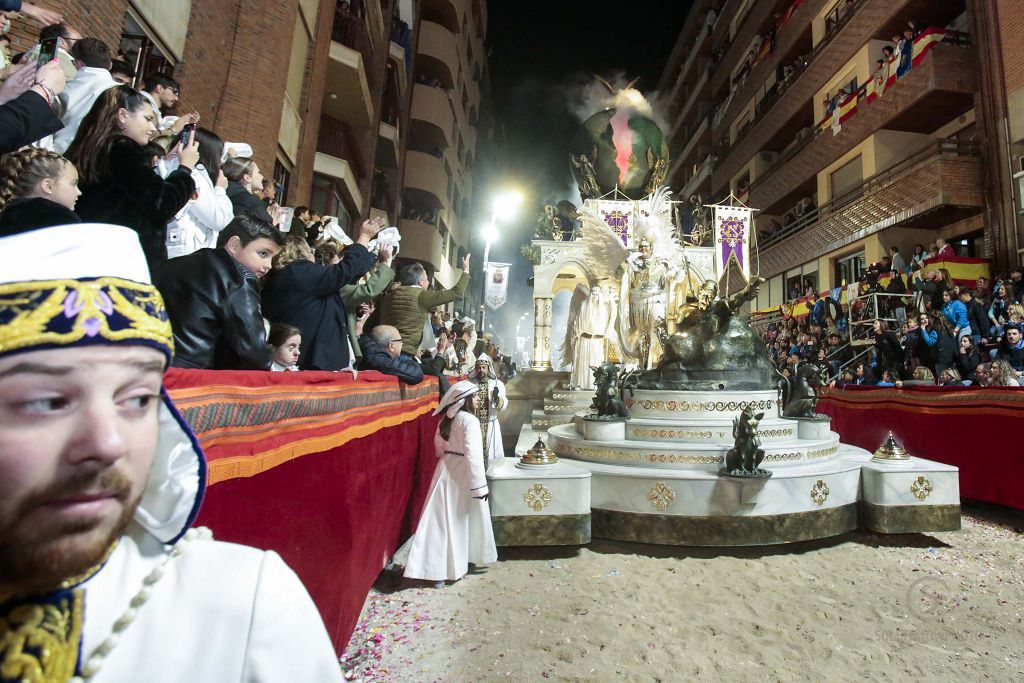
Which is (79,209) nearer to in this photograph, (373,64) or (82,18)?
(82,18)

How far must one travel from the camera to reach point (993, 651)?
296 cm

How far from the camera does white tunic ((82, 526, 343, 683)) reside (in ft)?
2.56

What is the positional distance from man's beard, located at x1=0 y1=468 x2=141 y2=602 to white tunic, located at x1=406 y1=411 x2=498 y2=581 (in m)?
3.52

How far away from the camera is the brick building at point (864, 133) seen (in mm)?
12852

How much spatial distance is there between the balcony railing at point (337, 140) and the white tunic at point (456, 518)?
13762 mm

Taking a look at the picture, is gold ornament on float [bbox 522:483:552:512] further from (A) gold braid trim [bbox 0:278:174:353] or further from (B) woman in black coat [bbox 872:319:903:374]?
(B) woman in black coat [bbox 872:319:903:374]

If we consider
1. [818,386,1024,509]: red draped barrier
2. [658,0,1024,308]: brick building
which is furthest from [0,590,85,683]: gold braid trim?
[658,0,1024,308]: brick building

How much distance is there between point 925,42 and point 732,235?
301 inches

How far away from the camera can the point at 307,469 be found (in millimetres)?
2219

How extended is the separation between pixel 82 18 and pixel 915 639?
9.54 meters

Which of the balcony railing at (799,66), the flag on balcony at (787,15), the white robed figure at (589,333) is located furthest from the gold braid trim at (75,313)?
the flag on balcony at (787,15)

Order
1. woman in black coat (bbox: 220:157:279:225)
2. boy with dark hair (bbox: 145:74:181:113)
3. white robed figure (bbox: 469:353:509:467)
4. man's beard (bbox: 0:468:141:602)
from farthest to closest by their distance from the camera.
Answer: white robed figure (bbox: 469:353:509:467) < woman in black coat (bbox: 220:157:279:225) < boy with dark hair (bbox: 145:74:181:113) < man's beard (bbox: 0:468:141:602)

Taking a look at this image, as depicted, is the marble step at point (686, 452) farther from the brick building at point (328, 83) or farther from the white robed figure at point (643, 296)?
the brick building at point (328, 83)

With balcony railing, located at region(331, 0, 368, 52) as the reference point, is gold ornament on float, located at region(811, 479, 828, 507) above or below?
below
